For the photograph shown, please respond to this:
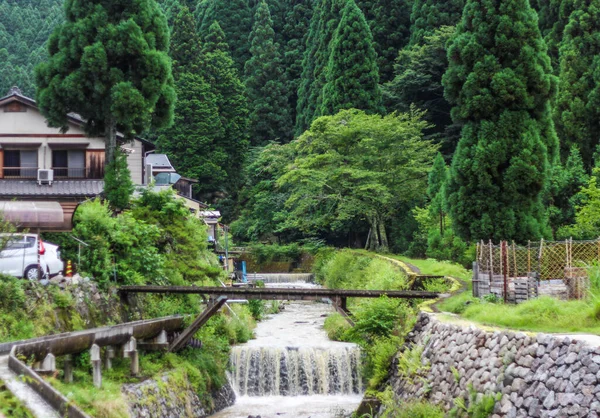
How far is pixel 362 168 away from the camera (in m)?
44.4

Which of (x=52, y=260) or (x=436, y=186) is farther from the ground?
(x=436, y=186)

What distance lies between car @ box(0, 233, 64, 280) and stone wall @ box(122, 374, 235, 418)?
13.3ft

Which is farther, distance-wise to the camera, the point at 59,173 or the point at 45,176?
the point at 59,173

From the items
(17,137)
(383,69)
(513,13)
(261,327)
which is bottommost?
(261,327)

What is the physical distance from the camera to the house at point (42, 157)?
32938 millimetres

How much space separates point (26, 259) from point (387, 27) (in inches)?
1921

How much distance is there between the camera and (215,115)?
61.9 metres

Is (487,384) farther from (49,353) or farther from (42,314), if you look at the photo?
Answer: (42,314)

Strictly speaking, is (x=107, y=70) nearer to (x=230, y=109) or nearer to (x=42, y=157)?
(x=42, y=157)

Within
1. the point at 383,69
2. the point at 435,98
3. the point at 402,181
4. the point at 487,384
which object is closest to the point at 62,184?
the point at 402,181

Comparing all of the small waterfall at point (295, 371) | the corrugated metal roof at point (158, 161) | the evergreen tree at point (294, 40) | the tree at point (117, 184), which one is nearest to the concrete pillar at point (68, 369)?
the small waterfall at point (295, 371)

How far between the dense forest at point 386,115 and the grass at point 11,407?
19.7m

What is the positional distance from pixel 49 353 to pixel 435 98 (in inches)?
1794

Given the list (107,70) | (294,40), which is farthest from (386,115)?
(107,70)
